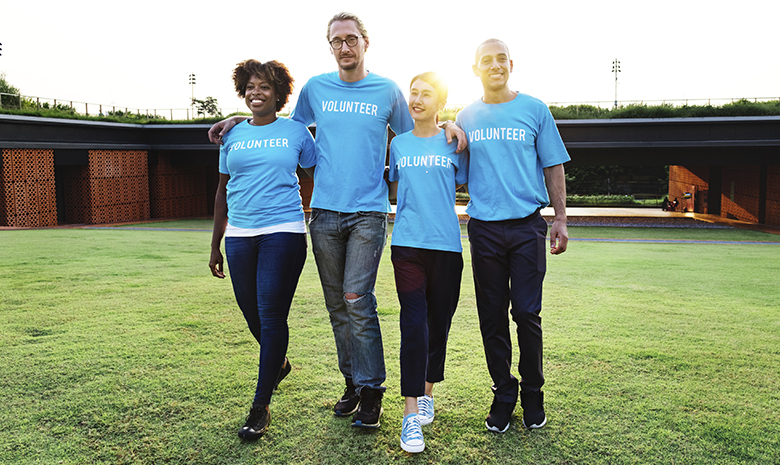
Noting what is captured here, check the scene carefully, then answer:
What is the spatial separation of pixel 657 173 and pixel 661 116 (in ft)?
101

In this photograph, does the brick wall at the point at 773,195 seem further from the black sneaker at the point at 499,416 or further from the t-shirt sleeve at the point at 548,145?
the black sneaker at the point at 499,416

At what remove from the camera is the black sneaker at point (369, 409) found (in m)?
2.81

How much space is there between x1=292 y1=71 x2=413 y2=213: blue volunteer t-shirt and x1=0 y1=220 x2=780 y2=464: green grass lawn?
1.19 m

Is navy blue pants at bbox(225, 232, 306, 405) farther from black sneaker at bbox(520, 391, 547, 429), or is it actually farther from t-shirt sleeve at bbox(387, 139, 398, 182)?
black sneaker at bbox(520, 391, 547, 429)

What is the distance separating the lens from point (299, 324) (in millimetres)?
4914

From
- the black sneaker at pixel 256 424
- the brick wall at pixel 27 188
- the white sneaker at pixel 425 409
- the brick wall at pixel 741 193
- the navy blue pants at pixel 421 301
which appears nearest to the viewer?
the black sneaker at pixel 256 424

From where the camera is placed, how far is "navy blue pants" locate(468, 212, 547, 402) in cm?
286

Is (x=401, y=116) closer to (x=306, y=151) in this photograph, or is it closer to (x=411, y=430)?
(x=306, y=151)

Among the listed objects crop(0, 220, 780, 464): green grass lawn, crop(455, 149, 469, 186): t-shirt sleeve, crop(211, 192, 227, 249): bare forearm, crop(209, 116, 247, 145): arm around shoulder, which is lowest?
crop(0, 220, 780, 464): green grass lawn

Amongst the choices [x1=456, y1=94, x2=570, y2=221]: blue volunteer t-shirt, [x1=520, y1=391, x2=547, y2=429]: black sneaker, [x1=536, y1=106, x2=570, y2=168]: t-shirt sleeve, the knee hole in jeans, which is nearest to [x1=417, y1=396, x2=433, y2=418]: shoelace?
[x1=520, y1=391, x2=547, y2=429]: black sneaker

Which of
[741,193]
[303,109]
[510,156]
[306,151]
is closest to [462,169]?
[510,156]

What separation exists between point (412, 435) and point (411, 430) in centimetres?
3

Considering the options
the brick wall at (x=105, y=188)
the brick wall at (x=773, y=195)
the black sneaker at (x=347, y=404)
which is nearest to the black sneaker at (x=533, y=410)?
the black sneaker at (x=347, y=404)

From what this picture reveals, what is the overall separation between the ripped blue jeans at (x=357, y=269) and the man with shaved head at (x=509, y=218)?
1.82 ft
